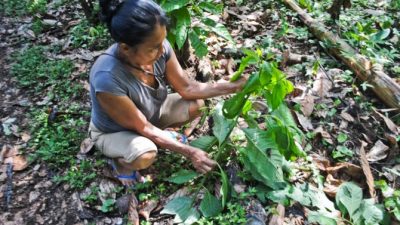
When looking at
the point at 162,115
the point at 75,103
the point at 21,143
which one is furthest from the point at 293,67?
the point at 21,143

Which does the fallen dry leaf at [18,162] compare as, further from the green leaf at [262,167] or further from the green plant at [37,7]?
the green plant at [37,7]

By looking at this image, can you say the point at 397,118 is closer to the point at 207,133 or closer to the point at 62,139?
the point at 207,133

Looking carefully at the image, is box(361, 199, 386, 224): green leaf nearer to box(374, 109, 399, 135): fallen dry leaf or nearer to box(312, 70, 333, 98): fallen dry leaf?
box(374, 109, 399, 135): fallen dry leaf

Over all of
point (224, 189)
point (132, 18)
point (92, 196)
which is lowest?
point (92, 196)

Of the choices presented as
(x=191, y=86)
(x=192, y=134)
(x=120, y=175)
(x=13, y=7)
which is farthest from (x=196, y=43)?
(x=13, y=7)

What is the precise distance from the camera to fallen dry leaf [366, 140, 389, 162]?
9.58 feet

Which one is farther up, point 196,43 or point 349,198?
point 196,43

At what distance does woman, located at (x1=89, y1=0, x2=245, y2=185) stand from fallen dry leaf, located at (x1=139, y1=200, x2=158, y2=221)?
21 centimetres

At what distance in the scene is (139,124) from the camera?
103 inches

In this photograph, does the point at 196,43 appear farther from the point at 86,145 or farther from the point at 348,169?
the point at 348,169

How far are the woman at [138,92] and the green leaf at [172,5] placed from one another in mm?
258

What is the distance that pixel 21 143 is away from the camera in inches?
132

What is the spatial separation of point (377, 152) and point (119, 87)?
1889 millimetres

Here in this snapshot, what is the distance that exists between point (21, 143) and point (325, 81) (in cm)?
261
